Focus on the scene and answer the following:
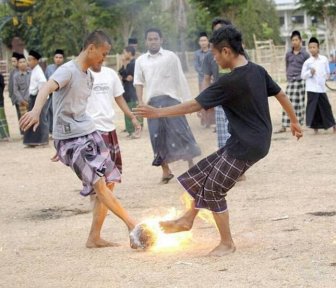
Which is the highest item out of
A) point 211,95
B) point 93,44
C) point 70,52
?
point 93,44

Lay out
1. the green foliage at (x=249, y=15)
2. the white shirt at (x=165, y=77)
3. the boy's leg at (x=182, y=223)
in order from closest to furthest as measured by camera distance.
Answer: the boy's leg at (x=182, y=223)
the white shirt at (x=165, y=77)
the green foliage at (x=249, y=15)

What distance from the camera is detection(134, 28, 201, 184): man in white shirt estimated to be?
855 cm

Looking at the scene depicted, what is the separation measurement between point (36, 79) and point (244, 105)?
8.82 meters

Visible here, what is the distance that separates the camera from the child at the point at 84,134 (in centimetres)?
560

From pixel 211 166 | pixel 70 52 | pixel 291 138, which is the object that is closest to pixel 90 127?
pixel 211 166

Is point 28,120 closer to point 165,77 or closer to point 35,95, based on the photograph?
point 165,77

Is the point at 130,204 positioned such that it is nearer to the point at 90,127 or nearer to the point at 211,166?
the point at 90,127

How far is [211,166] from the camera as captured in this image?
527cm

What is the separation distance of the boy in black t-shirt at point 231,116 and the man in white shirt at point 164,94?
3325 millimetres

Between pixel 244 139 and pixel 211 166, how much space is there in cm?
35

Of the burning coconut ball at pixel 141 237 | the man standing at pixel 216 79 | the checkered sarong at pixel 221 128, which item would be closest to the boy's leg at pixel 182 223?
the burning coconut ball at pixel 141 237

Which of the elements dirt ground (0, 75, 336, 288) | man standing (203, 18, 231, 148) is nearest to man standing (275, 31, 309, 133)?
dirt ground (0, 75, 336, 288)

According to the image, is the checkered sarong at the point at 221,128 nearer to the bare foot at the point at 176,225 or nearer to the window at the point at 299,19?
the bare foot at the point at 176,225

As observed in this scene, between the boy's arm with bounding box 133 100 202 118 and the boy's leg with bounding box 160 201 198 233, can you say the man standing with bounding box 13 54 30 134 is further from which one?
the boy's arm with bounding box 133 100 202 118
